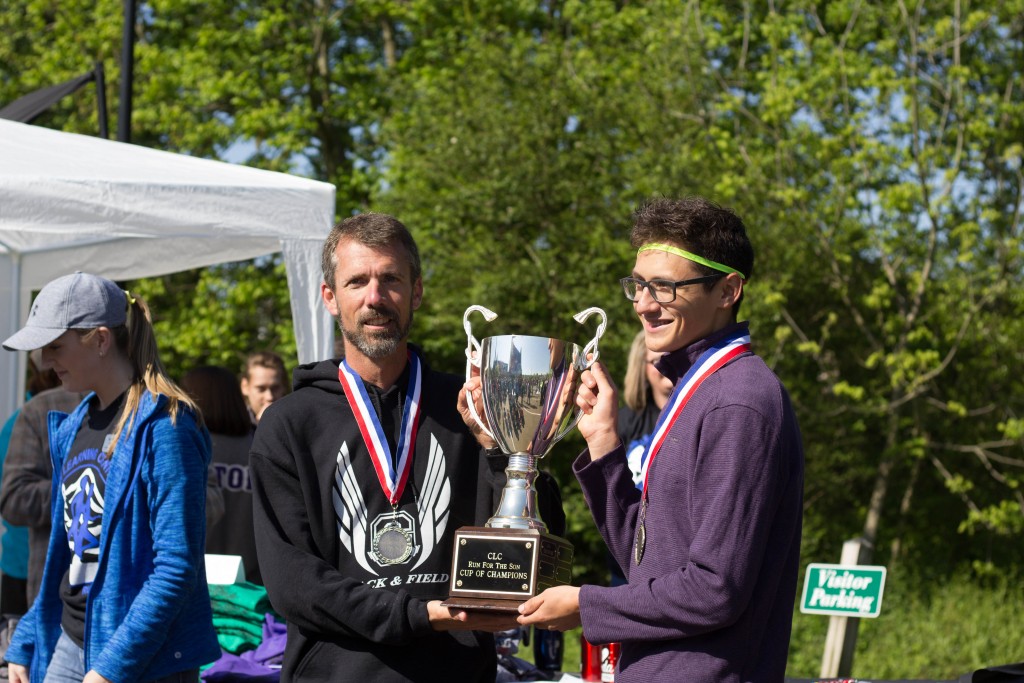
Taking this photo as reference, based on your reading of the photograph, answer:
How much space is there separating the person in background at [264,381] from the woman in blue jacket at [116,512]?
2805 millimetres

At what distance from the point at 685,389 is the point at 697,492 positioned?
0.76ft

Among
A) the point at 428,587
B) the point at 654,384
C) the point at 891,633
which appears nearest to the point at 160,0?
the point at 891,633

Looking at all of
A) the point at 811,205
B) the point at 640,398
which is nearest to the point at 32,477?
the point at 640,398

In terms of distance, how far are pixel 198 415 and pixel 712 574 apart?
1599 millimetres

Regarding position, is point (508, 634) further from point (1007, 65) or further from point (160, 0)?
point (160, 0)

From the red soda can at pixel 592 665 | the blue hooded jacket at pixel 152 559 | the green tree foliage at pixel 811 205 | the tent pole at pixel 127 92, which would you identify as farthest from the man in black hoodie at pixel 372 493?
the green tree foliage at pixel 811 205

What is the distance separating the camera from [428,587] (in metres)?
2.59

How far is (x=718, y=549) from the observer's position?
82.0 inches

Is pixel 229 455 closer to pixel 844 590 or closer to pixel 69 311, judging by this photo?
pixel 69 311

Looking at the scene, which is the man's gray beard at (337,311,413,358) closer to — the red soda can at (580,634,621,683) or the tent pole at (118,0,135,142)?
the red soda can at (580,634,621,683)

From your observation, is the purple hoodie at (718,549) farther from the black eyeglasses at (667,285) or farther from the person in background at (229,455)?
the person in background at (229,455)

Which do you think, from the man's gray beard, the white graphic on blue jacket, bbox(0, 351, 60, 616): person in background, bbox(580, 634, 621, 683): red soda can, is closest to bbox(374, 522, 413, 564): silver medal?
the man's gray beard

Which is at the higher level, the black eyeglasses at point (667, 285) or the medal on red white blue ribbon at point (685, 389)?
the black eyeglasses at point (667, 285)

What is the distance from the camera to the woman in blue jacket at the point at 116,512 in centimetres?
292
